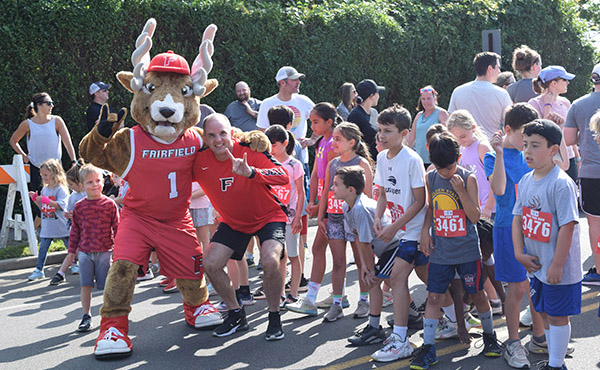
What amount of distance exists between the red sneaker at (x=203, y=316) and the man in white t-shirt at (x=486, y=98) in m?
3.56

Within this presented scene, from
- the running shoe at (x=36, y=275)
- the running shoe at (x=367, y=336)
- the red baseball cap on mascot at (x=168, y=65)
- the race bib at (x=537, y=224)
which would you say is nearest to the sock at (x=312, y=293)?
the running shoe at (x=367, y=336)

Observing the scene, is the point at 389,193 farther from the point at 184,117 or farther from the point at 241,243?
the point at 184,117

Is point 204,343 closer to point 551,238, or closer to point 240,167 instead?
point 240,167

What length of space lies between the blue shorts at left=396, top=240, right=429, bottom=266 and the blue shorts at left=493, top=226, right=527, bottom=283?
553 mm

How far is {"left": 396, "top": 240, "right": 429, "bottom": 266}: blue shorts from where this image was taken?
5.80 metres

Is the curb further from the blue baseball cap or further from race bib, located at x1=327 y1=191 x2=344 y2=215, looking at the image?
the blue baseball cap

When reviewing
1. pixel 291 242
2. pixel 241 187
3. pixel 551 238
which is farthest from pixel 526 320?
pixel 241 187

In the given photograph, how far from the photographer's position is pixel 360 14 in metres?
15.3

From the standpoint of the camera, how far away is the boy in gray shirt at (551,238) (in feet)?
16.2

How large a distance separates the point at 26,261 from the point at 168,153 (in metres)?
4.51

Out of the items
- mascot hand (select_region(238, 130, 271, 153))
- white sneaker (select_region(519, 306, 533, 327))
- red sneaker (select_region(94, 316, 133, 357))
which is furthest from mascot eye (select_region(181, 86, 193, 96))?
white sneaker (select_region(519, 306, 533, 327))

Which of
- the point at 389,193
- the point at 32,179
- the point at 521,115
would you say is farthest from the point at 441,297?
the point at 32,179

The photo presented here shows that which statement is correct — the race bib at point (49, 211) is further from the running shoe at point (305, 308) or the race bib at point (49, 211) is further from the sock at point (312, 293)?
the sock at point (312, 293)

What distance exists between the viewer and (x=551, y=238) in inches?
197
